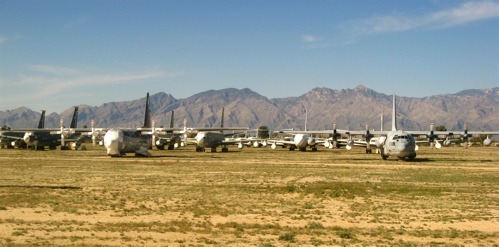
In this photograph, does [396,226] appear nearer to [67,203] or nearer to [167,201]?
[167,201]

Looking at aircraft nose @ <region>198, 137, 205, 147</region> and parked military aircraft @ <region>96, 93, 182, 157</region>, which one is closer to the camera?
parked military aircraft @ <region>96, 93, 182, 157</region>

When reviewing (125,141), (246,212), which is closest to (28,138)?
(125,141)

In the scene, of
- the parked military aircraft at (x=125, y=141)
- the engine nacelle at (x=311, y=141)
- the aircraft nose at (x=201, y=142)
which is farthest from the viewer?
the engine nacelle at (x=311, y=141)

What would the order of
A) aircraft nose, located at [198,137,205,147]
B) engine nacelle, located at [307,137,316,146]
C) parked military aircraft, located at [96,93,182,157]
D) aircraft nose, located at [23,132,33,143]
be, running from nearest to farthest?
1. parked military aircraft, located at [96,93,182,157]
2. aircraft nose, located at [198,137,205,147]
3. aircraft nose, located at [23,132,33,143]
4. engine nacelle, located at [307,137,316,146]

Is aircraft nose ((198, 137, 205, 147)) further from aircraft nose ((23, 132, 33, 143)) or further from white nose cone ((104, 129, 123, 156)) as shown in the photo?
aircraft nose ((23, 132, 33, 143))

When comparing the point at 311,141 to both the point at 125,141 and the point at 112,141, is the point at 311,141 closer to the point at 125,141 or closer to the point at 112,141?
the point at 125,141

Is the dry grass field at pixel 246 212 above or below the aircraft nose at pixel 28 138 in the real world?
below

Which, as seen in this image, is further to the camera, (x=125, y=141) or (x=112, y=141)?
(x=125, y=141)

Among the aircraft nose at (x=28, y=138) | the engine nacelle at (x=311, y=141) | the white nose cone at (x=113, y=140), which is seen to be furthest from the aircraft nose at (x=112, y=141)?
the engine nacelle at (x=311, y=141)

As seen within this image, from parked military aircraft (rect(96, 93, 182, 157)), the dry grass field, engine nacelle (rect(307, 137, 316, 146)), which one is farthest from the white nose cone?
engine nacelle (rect(307, 137, 316, 146))

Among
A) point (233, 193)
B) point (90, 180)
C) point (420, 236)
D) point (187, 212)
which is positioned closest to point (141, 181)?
point (90, 180)

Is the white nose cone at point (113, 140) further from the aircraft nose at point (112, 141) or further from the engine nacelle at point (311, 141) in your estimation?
the engine nacelle at point (311, 141)

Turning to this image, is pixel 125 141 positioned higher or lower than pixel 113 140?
lower

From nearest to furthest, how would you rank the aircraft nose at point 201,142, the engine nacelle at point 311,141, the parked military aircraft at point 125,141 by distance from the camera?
the parked military aircraft at point 125,141 → the aircraft nose at point 201,142 → the engine nacelle at point 311,141
